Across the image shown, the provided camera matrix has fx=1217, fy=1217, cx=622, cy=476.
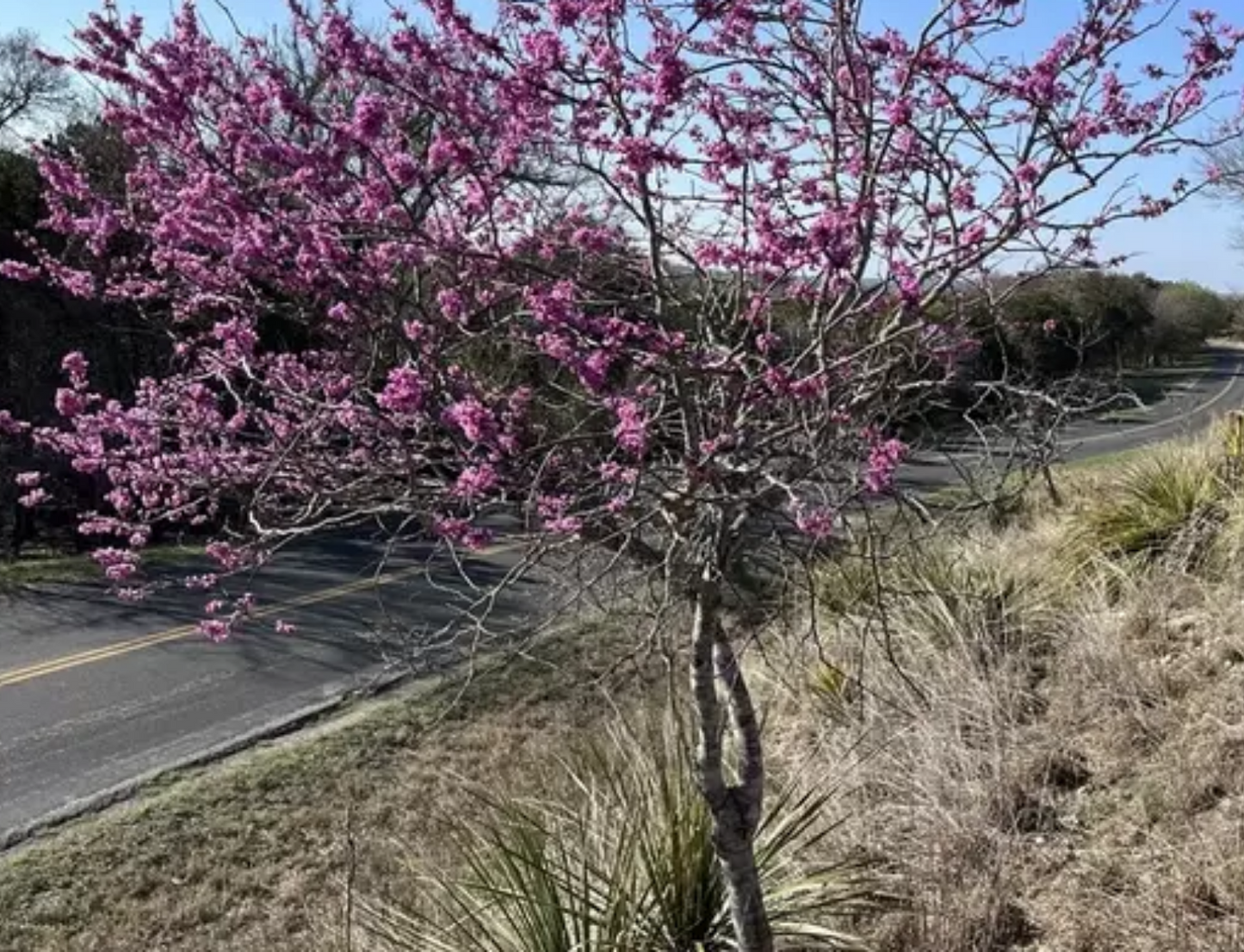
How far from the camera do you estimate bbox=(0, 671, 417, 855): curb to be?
629 centimetres

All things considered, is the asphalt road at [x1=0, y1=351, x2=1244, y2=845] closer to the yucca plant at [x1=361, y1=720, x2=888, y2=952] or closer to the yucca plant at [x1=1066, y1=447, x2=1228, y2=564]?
the yucca plant at [x1=1066, y1=447, x2=1228, y2=564]

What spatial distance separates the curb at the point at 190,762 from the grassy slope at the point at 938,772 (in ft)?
0.69

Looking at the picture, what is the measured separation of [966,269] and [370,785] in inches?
198

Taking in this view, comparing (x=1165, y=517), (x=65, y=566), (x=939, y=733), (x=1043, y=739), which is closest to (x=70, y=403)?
(x=939, y=733)

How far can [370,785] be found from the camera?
675 centimetres

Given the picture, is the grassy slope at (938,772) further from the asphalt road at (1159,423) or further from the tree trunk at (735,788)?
the asphalt road at (1159,423)

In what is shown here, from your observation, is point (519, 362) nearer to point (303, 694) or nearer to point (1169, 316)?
point (303, 694)

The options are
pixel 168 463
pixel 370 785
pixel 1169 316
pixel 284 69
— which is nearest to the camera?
pixel 284 69

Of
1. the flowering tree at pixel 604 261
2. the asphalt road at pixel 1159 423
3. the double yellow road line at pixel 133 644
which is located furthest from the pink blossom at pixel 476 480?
the asphalt road at pixel 1159 423

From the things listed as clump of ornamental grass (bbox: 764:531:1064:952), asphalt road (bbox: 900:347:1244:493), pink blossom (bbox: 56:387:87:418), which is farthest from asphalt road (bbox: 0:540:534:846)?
asphalt road (bbox: 900:347:1244:493)

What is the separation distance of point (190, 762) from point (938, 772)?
187 inches

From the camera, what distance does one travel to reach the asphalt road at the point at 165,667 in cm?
729

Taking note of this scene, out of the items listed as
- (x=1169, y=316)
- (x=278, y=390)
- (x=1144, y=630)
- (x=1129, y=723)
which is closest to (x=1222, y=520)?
(x=1144, y=630)

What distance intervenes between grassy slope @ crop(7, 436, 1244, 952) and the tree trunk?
295 mm
